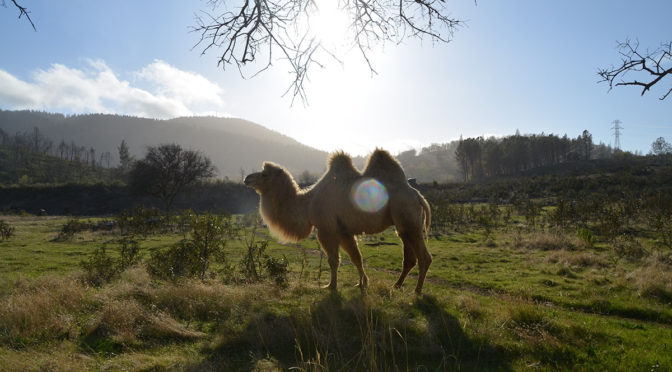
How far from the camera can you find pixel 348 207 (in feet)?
24.6

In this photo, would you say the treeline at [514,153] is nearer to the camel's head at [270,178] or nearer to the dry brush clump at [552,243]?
the dry brush clump at [552,243]

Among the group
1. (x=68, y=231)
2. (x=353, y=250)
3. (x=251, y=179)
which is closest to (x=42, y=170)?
(x=68, y=231)

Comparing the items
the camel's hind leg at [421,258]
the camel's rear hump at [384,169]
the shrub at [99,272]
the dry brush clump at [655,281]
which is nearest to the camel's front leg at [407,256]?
the camel's hind leg at [421,258]

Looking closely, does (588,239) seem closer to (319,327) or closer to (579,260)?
(579,260)

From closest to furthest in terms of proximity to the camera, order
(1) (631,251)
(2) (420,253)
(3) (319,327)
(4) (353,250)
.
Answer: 1. (3) (319,327)
2. (2) (420,253)
3. (4) (353,250)
4. (1) (631,251)

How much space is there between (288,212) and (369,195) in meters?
1.99

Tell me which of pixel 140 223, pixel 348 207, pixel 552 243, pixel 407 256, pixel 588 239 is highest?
pixel 348 207

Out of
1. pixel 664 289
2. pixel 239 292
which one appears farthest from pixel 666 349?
pixel 239 292

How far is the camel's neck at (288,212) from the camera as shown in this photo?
803cm

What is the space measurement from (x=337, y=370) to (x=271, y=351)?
1.18 metres

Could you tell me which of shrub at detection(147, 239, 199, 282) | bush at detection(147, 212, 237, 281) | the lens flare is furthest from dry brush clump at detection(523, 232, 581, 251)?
shrub at detection(147, 239, 199, 282)

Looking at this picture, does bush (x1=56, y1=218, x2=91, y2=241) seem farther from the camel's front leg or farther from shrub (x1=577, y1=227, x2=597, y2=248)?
shrub (x1=577, y1=227, x2=597, y2=248)

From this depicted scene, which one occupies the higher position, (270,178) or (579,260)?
(270,178)

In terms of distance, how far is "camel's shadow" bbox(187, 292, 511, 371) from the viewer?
4223 millimetres
